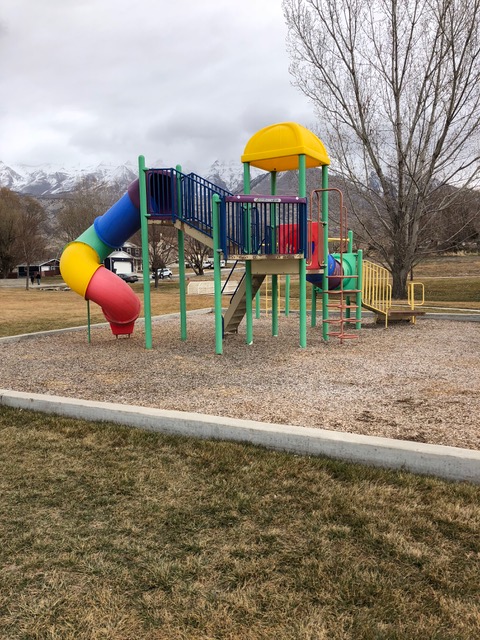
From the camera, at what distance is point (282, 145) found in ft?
30.5

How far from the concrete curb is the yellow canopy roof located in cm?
619

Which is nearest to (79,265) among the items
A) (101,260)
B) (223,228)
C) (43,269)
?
(101,260)

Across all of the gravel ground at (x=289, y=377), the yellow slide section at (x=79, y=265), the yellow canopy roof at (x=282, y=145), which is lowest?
the gravel ground at (x=289, y=377)

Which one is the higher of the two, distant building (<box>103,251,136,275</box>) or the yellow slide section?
distant building (<box>103,251,136,275</box>)

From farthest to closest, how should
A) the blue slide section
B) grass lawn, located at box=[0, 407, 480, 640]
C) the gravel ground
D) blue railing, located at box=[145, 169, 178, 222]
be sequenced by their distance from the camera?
the blue slide section < blue railing, located at box=[145, 169, 178, 222] < the gravel ground < grass lawn, located at box=[0, 407, 480, 640]

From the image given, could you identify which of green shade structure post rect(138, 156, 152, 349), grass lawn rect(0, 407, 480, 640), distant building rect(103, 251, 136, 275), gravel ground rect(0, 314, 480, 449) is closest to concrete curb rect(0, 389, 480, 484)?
grass lawn rect(0, 407, 480, 640)

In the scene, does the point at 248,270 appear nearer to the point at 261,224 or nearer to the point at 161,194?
the point at 261,224

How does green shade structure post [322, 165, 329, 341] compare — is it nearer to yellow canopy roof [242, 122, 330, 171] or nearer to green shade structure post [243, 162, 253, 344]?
yellow canopy roof [242, 122, 330, 171]

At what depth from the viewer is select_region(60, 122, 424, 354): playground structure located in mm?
8719

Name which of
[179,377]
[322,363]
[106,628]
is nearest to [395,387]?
[322,363]

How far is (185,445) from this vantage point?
4.19 m

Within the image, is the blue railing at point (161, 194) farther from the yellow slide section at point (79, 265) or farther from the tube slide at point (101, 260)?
the yellow slide section at point (79, 265)

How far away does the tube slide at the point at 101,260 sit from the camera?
955 cm

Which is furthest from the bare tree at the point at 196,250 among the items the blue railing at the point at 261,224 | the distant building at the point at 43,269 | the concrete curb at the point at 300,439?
the concrete curb at the point at 300,439
